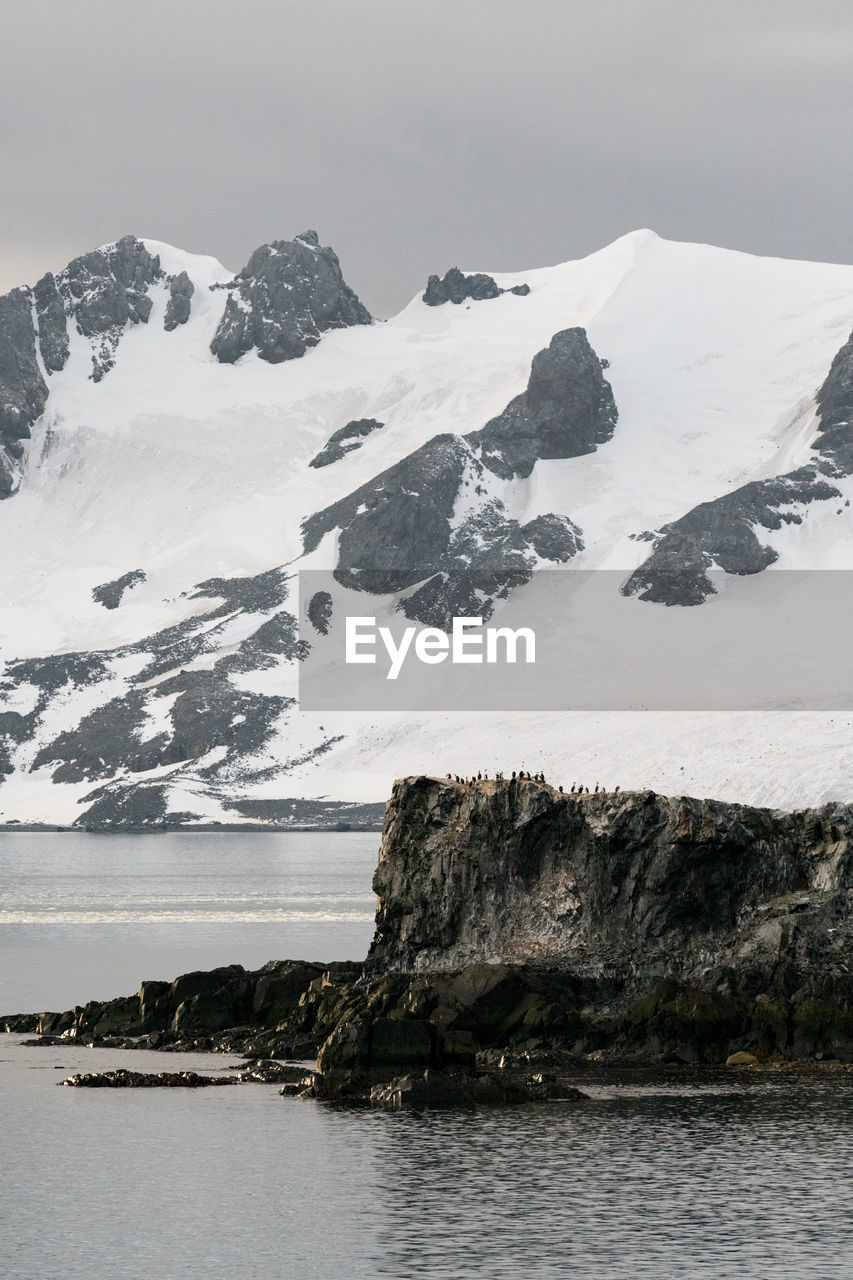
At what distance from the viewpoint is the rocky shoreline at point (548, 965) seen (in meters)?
71.2

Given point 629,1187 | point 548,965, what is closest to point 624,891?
point 548,965

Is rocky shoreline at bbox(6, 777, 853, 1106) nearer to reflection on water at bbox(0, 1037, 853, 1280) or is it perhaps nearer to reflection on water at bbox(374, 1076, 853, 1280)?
reflection on water at bbox(0, 1037, 853, 1280)

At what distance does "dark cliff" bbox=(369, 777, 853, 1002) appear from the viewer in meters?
75.0

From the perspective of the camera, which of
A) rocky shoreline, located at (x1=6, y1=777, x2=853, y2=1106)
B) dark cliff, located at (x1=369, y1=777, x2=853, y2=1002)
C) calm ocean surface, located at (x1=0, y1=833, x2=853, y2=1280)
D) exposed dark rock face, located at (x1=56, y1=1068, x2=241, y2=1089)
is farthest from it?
dark cliff, located at (x1=369, y1=777, x2=853, y2=1002)

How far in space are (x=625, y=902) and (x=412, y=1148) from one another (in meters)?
22.5

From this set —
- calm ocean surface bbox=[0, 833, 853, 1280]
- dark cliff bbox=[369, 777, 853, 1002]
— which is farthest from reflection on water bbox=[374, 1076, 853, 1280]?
dark cliff bbox=[369, 777, 853, 1002]

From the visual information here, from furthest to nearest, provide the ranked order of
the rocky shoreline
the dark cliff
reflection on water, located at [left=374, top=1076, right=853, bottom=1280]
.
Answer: the dark cliff < the rocky shoreline < reflection on water, located at [left=374, top=1076, right=853, bottom=1280]

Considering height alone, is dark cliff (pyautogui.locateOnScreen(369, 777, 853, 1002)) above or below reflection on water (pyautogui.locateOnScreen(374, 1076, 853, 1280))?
above

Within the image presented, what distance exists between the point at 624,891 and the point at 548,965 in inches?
169

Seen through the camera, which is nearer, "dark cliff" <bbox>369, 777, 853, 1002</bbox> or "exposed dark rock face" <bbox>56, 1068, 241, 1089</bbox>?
"exposed dark rock face" <bbox>56, 1068, 241, 1089</bbox>

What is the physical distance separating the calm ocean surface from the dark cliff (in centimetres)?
664

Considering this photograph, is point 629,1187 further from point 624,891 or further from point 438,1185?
point 624,891

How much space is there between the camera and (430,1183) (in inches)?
2084

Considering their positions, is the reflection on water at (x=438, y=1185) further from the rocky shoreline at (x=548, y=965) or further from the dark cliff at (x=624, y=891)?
the dark cliff at (x=624, y=891)
